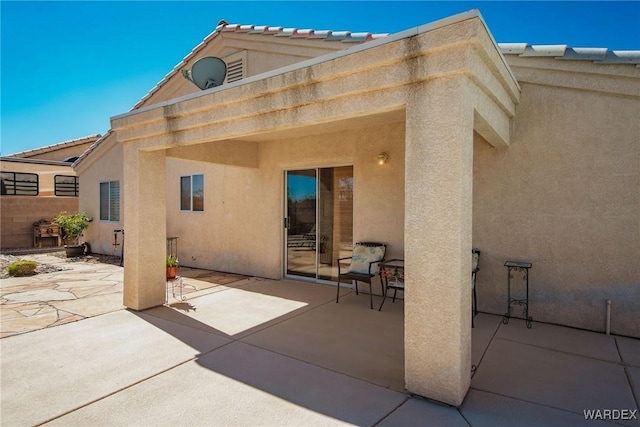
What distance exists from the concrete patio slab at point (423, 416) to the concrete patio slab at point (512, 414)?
11cm

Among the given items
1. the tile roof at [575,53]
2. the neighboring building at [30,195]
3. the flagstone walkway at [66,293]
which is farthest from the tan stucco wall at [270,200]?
the neighboring building at [30,195]

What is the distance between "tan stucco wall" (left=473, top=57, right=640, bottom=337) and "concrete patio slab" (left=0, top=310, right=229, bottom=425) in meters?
4.87

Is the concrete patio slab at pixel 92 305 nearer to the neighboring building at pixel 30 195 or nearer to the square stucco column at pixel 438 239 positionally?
the square stucco column at pixel 438 239

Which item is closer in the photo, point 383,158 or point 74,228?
point 383,158

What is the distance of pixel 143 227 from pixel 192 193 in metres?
4.50

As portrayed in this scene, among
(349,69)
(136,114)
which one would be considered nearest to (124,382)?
(349,69)

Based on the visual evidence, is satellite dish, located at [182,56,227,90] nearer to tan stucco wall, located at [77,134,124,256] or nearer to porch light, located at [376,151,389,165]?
porch light, located at [376,151,389,165]

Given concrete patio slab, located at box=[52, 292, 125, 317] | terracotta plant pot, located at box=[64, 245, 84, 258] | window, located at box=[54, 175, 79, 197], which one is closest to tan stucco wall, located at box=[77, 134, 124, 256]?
terracotta plant pot, located at box=[64, 245, 84, 258]

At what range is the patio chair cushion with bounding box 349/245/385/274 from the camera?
6562mm

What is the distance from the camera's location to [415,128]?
322cm

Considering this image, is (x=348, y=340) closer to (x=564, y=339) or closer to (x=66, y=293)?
(x=564, y=339)

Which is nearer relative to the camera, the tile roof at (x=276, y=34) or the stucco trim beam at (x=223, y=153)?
the stucco trim beam at (x=223, y=153)

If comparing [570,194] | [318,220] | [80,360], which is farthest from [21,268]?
[570,194]

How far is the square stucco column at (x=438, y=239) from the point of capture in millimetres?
3025
